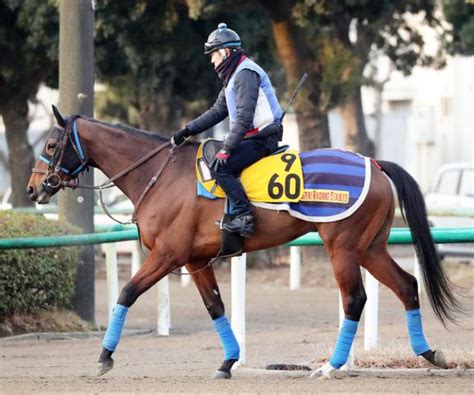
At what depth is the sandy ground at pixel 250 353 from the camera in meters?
8.64

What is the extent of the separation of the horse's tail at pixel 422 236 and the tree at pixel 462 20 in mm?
11975

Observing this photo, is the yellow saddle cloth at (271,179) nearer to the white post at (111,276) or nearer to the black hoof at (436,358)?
the black hoof at (436,358)

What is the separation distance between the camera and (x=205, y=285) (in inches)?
382

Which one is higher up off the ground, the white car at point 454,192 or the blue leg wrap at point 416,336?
the white car at point 454,192

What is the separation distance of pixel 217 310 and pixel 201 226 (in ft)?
2.34

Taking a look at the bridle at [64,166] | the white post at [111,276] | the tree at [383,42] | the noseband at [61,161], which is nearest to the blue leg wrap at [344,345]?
the bridle at [64,166]

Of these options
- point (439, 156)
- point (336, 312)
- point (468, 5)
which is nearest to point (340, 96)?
point (468, 5)

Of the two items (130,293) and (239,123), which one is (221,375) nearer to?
(130,293)

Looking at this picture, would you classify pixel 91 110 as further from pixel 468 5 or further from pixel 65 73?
pixel 468 5

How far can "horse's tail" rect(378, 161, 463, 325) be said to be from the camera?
31.1ft

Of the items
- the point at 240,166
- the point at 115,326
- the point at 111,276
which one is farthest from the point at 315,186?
the point at 111,276

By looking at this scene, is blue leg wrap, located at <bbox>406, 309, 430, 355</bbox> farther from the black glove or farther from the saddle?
the black glove

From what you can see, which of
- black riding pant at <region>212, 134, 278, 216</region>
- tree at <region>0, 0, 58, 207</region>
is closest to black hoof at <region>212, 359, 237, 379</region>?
black riding pant at <region>212, 134, 278, 216</region>

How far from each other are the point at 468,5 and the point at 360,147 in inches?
246
